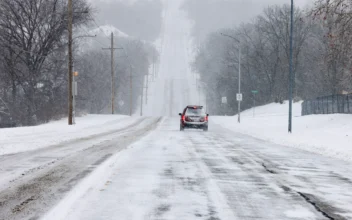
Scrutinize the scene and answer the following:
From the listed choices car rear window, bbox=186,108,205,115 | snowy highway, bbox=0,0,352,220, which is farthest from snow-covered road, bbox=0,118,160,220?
car rear window, bbox=186,108,205,115

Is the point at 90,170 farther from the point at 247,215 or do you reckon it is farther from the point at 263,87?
the point at 263,87

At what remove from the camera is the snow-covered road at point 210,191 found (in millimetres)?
5922

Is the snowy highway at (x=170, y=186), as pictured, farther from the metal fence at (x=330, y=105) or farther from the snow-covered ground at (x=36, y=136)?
the metal fence at (x=330, y=105)

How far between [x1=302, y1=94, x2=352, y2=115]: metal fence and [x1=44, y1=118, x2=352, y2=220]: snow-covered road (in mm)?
24536

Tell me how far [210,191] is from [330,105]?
1349 inches

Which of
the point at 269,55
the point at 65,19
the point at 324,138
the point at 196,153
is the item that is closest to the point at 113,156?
the point at 196,153

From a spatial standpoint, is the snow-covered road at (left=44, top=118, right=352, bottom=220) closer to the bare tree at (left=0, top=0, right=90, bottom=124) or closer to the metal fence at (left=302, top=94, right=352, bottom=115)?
the metal fence at (left=302, top=94, right=352, bottom=115)

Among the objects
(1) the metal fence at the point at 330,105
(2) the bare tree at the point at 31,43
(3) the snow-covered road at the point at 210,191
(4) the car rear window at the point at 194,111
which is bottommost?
(3) the snow-covered road at the point at 210,191

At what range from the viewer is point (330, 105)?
3928 centimetres

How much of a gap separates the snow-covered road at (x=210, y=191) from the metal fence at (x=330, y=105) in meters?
24.5

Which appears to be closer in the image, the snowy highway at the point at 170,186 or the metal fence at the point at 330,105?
the snowy highway at the point at 170,186

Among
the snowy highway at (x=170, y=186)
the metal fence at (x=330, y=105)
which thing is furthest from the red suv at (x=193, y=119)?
the snowy highway at (x=170, y=186)

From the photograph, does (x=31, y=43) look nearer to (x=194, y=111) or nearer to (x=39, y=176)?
(x=194, y=111)

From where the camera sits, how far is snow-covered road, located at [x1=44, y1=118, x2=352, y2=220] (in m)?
5.92
